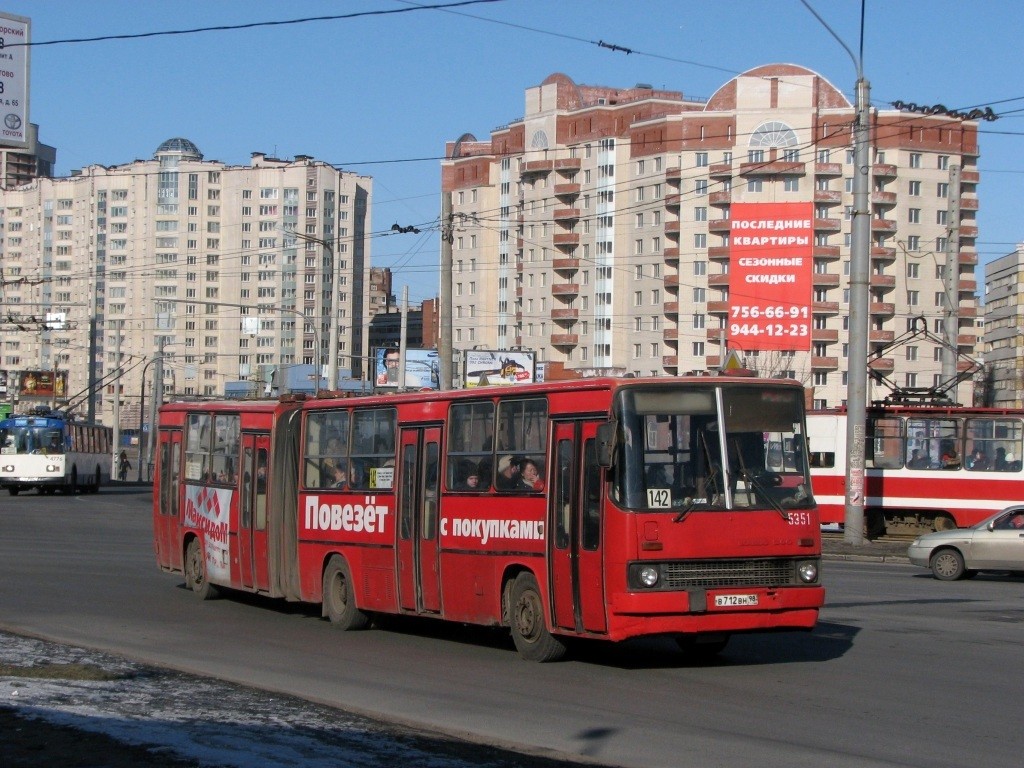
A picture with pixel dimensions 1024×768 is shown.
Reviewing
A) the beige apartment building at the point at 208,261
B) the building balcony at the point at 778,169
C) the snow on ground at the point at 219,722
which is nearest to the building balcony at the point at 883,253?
the building balcony at the point at 778,169

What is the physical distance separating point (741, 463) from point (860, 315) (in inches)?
→ 695

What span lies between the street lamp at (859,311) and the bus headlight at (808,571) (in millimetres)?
16959

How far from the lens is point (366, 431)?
1625 cm

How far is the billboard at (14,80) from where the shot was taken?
1766 centimetres

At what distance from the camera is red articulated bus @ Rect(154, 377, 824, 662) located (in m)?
12.1

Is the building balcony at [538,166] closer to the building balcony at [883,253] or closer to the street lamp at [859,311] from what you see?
the building balcony at [883,253]

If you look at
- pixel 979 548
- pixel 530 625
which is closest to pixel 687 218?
pixel 979 548

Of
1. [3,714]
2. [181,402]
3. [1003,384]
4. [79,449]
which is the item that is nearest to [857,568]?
[181,402]

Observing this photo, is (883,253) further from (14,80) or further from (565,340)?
(14,80)

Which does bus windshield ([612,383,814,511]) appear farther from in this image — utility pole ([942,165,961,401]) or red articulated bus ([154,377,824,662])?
utility pole ([942,165,961,401])

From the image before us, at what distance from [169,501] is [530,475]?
923 cm

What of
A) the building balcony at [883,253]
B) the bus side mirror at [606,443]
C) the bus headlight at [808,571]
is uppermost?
the building balcony at [883,253]

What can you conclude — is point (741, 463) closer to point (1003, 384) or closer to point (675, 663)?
point (675, 663)

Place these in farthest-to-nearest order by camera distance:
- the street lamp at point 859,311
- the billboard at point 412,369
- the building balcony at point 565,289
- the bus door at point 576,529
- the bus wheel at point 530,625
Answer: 1. the building balcony at point 565,289
2. the billboard at point 412,369
3. the street lamp at point 859,311
4. the bus wheel at point 530,625
5. the bus door at point 576,529
